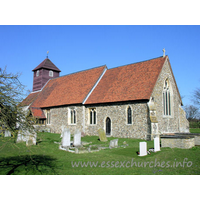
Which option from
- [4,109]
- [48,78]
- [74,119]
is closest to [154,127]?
[74,119]

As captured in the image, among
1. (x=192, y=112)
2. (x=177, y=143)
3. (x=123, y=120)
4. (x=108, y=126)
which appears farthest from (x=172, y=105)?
(x=192, y=112)

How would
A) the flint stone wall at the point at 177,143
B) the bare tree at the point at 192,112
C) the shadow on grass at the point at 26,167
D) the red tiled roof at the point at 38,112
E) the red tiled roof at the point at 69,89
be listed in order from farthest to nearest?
the bare tree at the point at 192,112 → the red tiled roof at the point at 38,112 → the red tiled roof at the point at 69,89 → the flint stone wall at the point at 177,143 → the shadow on grass at the point at 26,167

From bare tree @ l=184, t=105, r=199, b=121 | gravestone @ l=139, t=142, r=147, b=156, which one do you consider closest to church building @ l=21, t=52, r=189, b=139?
gravestone @ l=139, t=142, r=147, b=156

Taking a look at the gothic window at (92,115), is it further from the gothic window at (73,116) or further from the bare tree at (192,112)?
the bare tree at (192,112)

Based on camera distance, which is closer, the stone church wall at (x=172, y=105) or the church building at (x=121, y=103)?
the church building at (x=121, y=103)

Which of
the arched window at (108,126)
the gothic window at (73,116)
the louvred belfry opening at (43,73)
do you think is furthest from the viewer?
the louvred belfry opening at (43,73)

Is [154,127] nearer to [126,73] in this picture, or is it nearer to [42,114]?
[126,73]

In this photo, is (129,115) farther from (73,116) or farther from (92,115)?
(73,116)

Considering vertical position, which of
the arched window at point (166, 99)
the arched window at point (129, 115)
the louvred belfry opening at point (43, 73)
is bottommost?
the arched window at point (129, 115)

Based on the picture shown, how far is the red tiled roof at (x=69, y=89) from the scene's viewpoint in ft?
78.4

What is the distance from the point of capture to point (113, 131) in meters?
19.5

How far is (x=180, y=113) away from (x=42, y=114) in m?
18.3

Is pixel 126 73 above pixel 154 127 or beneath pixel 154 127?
above

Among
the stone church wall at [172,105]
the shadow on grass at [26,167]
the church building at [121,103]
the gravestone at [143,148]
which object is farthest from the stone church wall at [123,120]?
the shadow on grass at [26,167]
